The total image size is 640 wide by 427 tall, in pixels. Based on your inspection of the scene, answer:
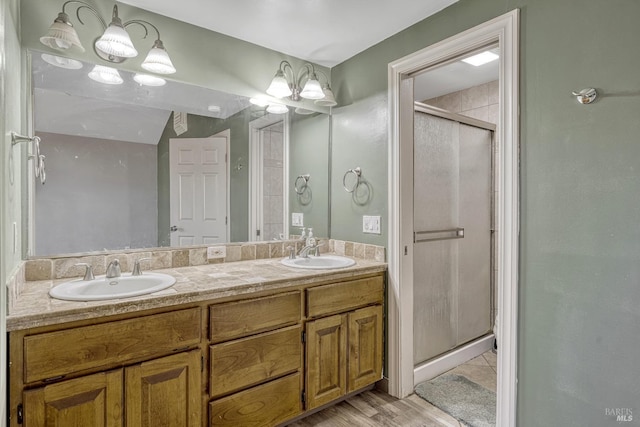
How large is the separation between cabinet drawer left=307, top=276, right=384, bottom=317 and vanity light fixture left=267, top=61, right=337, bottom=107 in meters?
1.25

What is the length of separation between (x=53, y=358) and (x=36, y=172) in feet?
3.04

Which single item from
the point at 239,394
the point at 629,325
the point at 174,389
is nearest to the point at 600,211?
the point at 629,325

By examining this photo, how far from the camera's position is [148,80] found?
1900 millimetres

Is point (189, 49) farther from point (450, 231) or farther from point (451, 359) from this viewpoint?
point (451, 359)

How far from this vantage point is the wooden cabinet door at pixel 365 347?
6.64 ft

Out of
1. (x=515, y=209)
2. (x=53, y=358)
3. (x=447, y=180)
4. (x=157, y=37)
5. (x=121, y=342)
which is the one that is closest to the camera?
(x=53, y=358)

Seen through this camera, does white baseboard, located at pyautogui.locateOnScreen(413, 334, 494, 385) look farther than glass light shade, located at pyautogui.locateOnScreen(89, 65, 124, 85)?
Yes

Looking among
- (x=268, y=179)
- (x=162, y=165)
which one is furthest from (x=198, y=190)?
(x=268, y=179)

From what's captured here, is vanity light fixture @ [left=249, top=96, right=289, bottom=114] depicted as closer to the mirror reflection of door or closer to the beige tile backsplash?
the mirror reflection of door

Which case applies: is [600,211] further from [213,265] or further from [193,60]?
[193,60]

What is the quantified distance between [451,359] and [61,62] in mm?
3013

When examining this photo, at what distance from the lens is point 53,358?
118 cm

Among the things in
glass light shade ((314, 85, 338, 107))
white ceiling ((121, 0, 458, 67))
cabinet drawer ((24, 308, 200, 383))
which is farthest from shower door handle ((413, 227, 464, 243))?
cabinet drawer ((24, 308, 200, 383))

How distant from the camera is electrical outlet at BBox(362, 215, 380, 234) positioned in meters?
2.27
